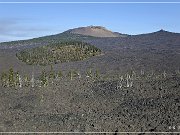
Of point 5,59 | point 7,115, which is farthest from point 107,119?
point 5,59

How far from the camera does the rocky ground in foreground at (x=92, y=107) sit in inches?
1900

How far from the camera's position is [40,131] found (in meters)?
46.6

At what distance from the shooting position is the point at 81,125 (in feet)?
160

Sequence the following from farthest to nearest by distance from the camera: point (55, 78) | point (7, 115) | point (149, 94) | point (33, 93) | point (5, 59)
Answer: point (5, 59) → point (55, 78) → point (33, 93) → point (149, 94) → point (7, 115)

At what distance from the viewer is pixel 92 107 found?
208ft

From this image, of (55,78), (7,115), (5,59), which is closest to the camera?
(7,115)

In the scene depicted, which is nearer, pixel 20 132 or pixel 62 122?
pixel 20 132

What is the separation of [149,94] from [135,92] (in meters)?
4.02

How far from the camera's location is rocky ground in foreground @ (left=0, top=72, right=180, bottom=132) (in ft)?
158

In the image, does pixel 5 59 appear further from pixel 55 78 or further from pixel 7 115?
pixel 7 115

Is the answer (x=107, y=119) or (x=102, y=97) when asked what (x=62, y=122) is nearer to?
(x=107, y=119)

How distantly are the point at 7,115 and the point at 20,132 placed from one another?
1234 cm

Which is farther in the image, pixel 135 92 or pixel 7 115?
pixel 135 92

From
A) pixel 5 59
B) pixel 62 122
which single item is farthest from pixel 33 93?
pixel 5 59
